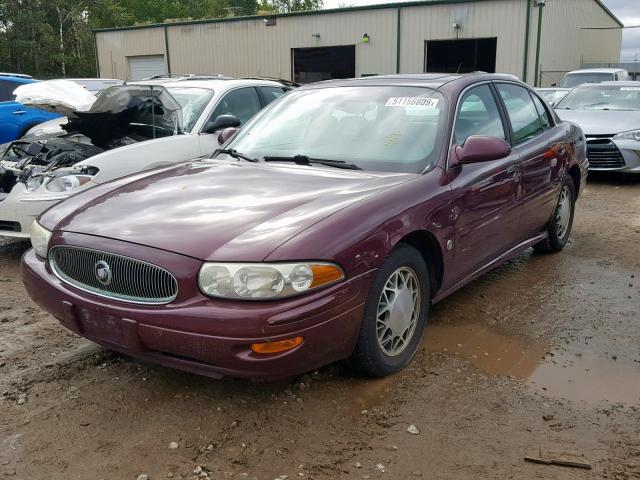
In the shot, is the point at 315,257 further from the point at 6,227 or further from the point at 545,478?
the point at 6,227

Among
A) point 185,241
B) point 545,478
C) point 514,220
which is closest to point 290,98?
point 514,220

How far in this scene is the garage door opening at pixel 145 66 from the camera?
26.3m

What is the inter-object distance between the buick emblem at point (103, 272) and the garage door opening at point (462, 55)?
22.2 metres

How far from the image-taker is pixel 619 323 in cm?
412

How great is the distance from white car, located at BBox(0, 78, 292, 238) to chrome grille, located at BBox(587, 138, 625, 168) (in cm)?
511

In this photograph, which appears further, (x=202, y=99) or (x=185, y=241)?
(x=202, y=99)

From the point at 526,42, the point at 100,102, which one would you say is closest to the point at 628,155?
the point at 100,102

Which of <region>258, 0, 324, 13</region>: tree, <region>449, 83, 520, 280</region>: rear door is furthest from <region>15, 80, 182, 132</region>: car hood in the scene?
<region>258, 0, 324, 13</region>: tree

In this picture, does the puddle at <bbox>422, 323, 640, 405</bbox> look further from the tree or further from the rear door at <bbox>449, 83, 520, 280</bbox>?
the tree

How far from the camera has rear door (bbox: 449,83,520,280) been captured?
3.76 metres

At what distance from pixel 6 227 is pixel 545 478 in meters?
4.84

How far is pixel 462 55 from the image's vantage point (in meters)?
26.4

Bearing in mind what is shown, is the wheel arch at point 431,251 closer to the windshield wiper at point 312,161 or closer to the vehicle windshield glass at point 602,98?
the windshield wiper at point 312,161

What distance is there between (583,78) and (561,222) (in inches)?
516
